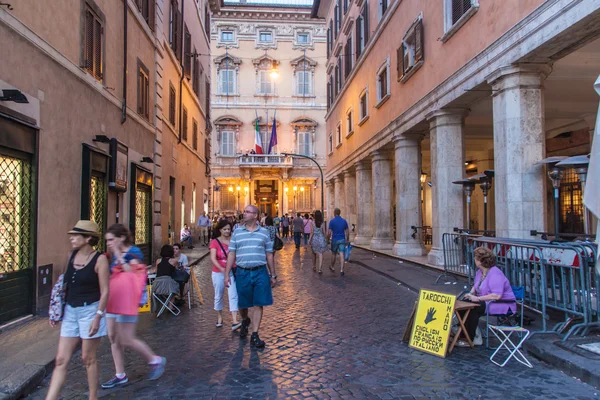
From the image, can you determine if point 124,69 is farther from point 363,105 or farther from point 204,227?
point 204,227

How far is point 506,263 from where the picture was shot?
6.95 metres

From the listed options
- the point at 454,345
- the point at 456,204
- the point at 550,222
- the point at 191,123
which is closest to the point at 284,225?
the point at 191,123

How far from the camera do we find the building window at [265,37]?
4438cm

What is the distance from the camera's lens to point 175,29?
61.4 ft

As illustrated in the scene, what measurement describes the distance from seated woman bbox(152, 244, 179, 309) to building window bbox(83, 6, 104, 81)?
464 centimetres

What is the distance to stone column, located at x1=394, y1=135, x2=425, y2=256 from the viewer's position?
1578 cm

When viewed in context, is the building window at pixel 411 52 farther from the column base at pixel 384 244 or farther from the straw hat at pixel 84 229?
the straw hat at pixel 84 229

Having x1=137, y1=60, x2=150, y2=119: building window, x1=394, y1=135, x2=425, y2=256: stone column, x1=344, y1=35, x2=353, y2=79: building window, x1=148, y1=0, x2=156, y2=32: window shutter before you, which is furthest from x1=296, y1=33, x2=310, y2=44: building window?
x1=137, y1=60, x2=150, y2=119: building window

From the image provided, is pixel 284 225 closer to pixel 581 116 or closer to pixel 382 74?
pixel 382 74

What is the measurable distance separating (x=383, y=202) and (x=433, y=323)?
13810 millimetres

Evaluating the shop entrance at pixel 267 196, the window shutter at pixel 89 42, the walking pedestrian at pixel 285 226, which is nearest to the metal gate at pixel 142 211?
the window shutter at pixel 89 42

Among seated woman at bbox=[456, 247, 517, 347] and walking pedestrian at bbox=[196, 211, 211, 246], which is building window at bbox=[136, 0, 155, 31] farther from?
seated woman at bbox=[456, 247, 517, 347]

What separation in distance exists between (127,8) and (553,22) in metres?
10.2

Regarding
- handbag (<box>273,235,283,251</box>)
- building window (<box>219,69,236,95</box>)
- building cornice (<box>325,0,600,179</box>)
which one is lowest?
handbag (<box>273,235,283,251</box>)
